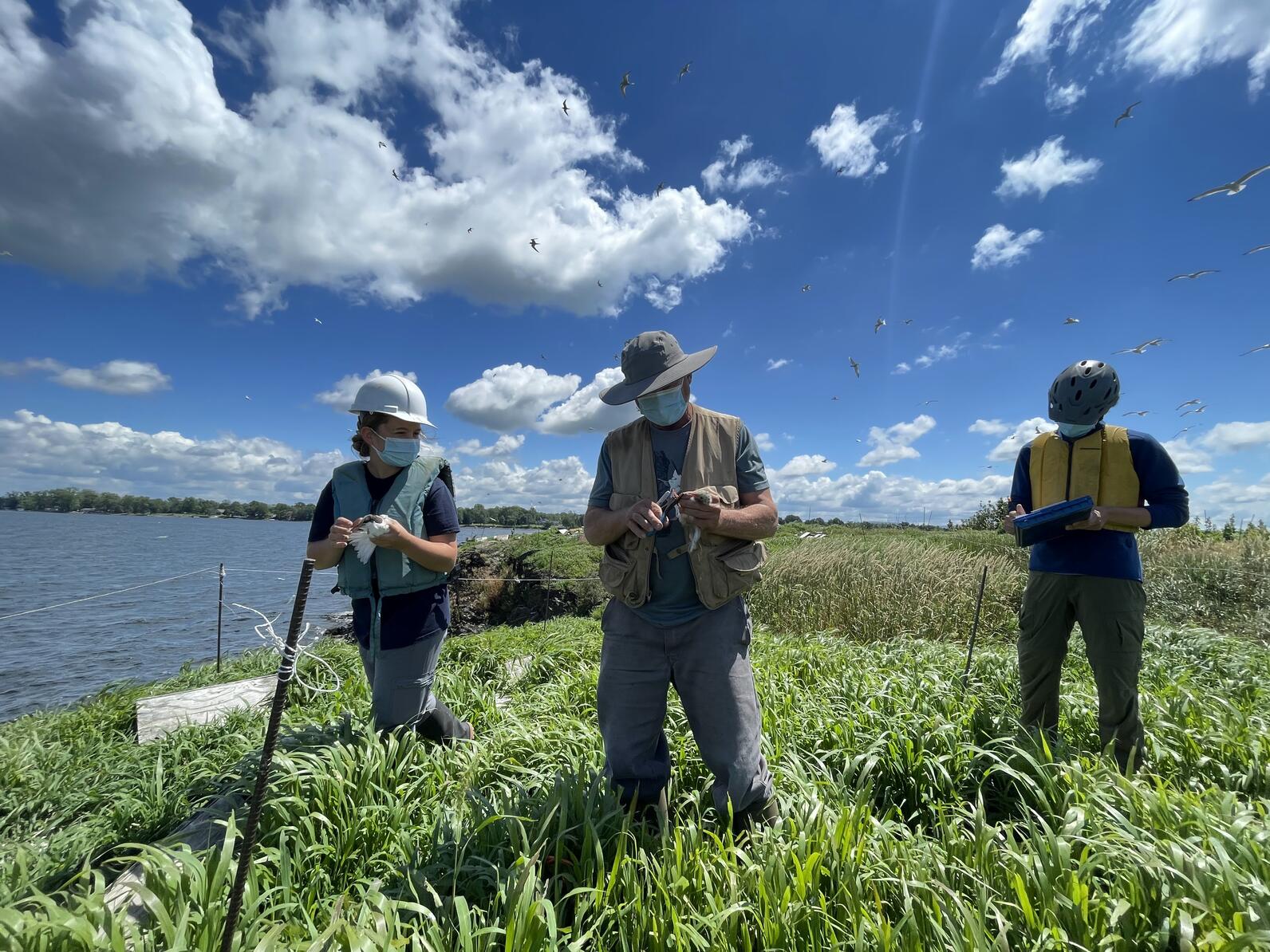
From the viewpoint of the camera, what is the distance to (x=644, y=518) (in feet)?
6.97

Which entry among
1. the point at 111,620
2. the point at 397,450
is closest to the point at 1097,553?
the point at 397,450

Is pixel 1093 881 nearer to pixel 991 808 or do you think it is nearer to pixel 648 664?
pixel 991 808

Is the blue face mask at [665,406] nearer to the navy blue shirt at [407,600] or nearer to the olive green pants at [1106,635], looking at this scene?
the navy blue shirt at [407,600]

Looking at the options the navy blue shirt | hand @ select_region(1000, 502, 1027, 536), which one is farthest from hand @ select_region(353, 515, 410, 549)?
hand @ select_region(1000, 502, 1027, 536)

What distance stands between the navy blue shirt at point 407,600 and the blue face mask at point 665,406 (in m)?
1.29

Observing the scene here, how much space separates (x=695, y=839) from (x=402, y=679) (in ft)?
5.35

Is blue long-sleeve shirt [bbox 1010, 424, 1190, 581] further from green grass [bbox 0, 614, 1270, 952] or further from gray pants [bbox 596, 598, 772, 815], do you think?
gray pants [bbox 596, 598, 772, 815]

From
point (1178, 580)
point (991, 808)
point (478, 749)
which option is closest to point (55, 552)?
point (478, 749)

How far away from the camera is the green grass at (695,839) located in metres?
1.69

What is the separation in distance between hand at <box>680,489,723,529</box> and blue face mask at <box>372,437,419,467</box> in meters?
1.50

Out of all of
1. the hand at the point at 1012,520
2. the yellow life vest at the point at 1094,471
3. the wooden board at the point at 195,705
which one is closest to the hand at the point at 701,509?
the hand at the point at 1012,520

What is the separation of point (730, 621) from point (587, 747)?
4.88 feet

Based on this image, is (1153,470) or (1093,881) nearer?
(1093,881)

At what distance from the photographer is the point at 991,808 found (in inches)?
112
